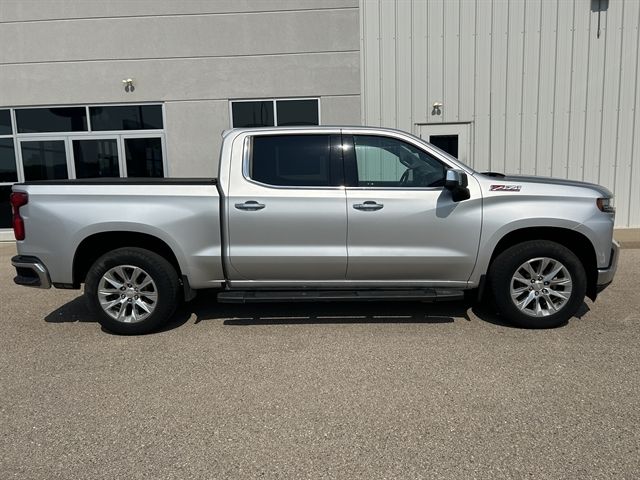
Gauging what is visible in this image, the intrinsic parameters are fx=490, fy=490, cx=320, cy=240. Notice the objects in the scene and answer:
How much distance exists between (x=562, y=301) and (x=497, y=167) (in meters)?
6.38

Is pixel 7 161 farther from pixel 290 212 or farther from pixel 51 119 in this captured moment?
pixel 290 212

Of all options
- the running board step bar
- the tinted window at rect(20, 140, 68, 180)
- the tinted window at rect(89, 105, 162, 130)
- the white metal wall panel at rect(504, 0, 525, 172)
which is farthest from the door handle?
the tinted window at rect(20, 140, 68, 180)

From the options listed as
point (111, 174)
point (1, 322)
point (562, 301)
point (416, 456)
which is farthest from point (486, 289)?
point (111, 174)

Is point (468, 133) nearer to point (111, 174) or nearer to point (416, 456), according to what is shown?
point (111, 174)

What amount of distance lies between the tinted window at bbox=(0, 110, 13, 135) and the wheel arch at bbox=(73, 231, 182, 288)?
8.38 m

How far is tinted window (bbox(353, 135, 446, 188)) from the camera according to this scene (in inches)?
186

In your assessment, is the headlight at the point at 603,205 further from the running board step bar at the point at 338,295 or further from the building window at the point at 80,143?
the building window at the point at 80,143

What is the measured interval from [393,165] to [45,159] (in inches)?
378

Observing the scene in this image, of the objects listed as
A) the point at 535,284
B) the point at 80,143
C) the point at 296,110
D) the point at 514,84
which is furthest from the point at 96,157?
the point at 535,284

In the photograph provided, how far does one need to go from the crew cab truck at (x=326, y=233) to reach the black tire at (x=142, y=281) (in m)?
0.01

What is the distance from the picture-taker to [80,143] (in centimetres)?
1116

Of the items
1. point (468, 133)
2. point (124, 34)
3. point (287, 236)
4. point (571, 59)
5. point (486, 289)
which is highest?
point (124, 34)

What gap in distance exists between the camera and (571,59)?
33.4ft

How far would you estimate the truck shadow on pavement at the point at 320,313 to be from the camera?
16.6ft
